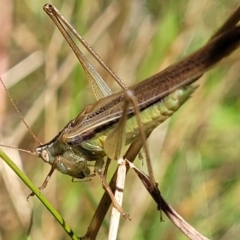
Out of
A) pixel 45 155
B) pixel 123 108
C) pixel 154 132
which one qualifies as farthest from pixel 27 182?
pixel 154 132

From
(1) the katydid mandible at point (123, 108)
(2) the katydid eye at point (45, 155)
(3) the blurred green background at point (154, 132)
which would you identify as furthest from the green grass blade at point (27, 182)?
(3) the blurred green background at point (154, 132)

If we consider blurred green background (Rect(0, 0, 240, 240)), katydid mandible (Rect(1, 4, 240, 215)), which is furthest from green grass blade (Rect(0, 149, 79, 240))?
blurred green background (Rect(0, 0, 240, 240))

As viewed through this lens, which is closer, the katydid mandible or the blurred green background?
the katydid mandible

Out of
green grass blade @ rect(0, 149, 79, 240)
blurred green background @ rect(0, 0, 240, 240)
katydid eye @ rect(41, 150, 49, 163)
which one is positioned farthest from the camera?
blurred green background @ rect(0, 0, 240, 240)

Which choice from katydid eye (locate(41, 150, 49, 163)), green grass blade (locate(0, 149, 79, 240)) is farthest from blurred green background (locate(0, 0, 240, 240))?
green grass blade (locate(0, 149, 79, 240))

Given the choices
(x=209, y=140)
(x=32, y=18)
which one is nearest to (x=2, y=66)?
(x=32, y=18)

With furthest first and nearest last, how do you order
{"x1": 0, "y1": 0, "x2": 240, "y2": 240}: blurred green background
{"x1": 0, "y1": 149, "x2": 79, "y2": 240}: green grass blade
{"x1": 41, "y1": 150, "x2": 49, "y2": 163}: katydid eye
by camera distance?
{"x1": 0, "y1": 0, "x2": 240, "y2": 240}: blurred green background
{"x1": 41, "y1": 150, "x2": 49, "y2": 163}: katydid eye
{"x1": 0, "y1": 149, "x2": 79, "y2": 240}: green grass blade

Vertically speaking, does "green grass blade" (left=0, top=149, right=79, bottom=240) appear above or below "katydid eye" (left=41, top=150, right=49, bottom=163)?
below

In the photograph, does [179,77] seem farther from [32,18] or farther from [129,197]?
[32,18]

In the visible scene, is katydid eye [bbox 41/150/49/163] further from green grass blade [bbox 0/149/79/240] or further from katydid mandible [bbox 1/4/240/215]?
green grass blade [bbox 0/149/79/240]

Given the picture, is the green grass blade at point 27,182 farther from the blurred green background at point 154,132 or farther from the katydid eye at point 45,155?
the blurred green background at point 154,132
